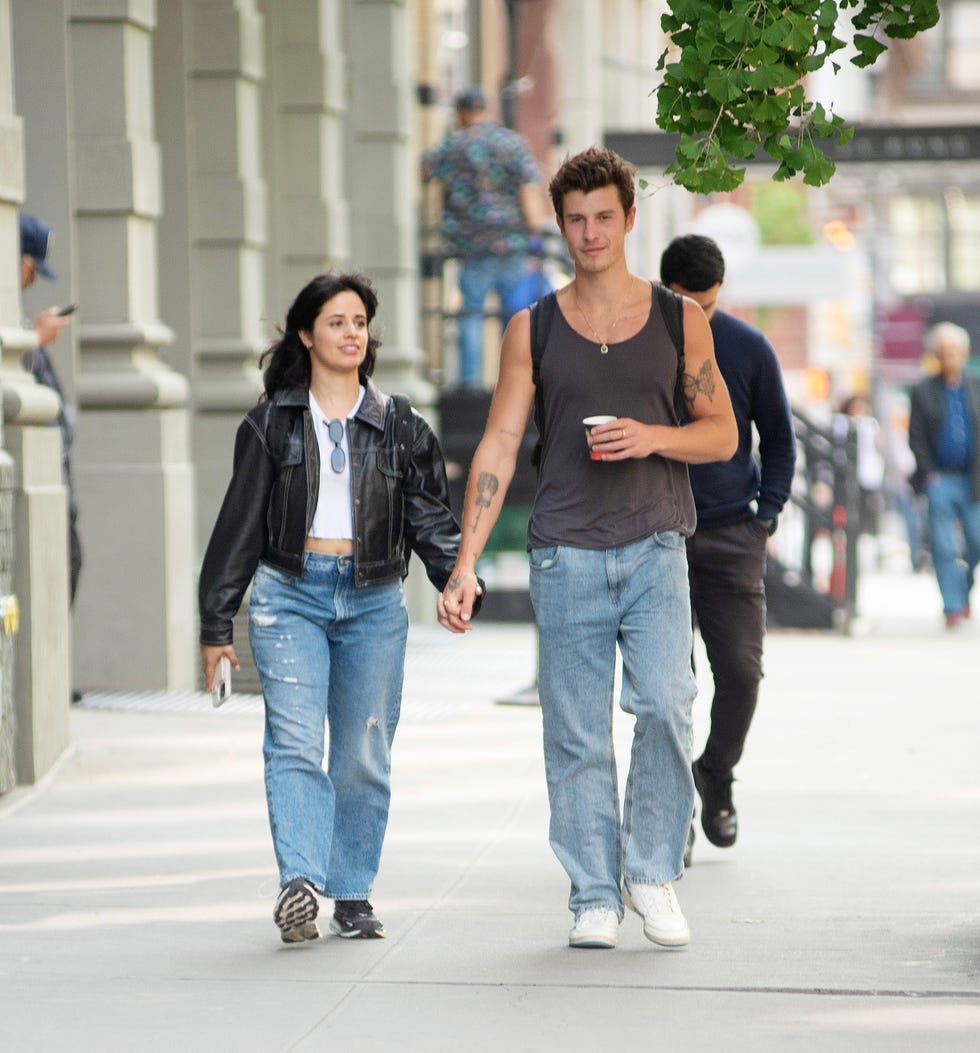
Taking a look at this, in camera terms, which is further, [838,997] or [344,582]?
[344,582]

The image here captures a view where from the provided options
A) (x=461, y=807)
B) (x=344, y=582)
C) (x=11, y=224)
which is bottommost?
(x=461, y=807)

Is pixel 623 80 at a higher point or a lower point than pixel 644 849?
higher

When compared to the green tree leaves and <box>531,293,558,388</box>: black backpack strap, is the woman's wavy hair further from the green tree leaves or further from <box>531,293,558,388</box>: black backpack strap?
the green tree leaves

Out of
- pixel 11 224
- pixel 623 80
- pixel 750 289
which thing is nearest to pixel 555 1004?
pixel 11 224

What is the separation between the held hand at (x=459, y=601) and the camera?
5.66 metres

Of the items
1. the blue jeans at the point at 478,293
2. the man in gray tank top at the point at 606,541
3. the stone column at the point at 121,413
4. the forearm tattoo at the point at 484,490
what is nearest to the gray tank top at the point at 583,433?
the man in gray tank top at the point at 606,541

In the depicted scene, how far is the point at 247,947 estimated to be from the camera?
232 inches

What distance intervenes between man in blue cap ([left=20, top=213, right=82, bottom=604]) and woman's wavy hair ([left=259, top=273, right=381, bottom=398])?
332 centimetres

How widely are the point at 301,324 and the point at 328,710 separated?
1.02 m

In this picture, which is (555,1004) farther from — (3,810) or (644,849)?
(3,810)

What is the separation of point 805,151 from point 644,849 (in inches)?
71.5

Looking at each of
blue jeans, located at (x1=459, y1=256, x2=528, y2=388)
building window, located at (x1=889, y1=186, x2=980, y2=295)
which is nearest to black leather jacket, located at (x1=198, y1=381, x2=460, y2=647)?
blue jeans, located at (x1=459, y1=256, x2=528, y2=388)

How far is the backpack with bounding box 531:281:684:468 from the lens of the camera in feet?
19.2

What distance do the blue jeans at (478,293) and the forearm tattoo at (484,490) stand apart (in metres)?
10.8
